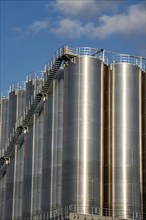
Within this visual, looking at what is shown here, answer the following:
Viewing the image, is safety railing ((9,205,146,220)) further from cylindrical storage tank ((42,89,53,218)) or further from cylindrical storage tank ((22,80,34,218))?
cylindrical storage tank ((22,80,34,218))

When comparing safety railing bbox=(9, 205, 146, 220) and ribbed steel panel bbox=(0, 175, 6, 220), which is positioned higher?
ribbed steel panel bbox=(0, 175, 6, 220)

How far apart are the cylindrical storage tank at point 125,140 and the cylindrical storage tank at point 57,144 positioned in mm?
7114

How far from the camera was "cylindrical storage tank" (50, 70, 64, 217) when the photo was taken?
9179 cm

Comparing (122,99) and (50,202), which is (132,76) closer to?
(122,99)

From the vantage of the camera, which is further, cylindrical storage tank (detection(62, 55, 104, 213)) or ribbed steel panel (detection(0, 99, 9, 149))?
ribbed steel panel (detection(0, 99, 9, 149))

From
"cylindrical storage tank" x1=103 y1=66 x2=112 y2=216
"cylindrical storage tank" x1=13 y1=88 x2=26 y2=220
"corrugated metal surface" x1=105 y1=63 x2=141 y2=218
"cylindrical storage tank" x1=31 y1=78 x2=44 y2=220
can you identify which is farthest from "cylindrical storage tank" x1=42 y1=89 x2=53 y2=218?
"corrugated metal surface" x1=105 y1=63 x2=141 y2=218

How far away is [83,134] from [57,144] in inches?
227

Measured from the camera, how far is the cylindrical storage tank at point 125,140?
9031cm

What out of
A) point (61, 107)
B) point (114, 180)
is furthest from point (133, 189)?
point (61, 107)

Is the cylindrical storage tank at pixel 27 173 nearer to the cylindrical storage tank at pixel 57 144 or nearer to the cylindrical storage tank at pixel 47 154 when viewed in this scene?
the cylindrical storage tank at pixel 47 154

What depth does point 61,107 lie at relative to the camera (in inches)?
3782

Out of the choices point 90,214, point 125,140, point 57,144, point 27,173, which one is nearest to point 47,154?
point 57,144

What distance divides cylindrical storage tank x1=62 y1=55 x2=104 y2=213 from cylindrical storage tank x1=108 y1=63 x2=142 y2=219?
6.26ft

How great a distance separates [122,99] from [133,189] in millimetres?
13085
